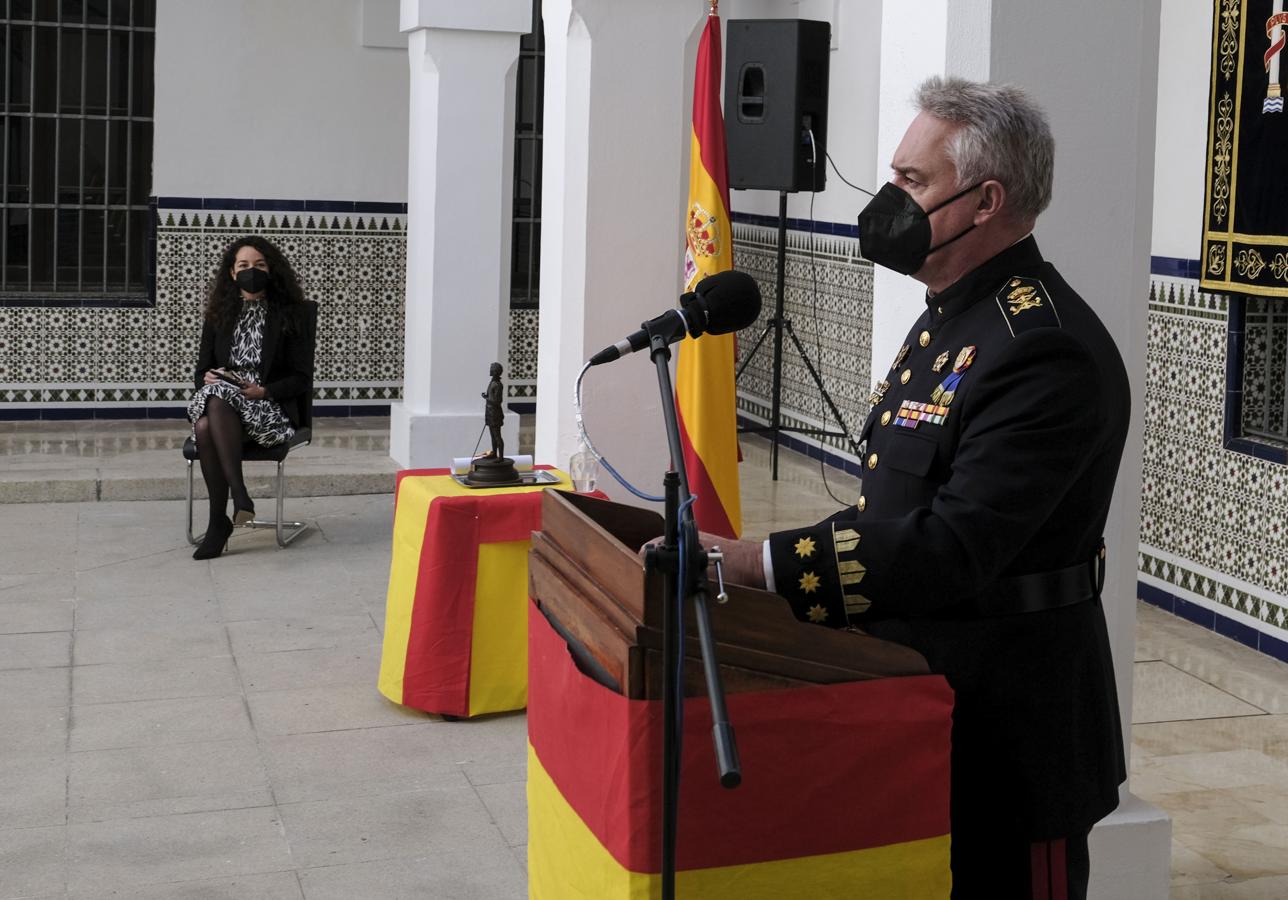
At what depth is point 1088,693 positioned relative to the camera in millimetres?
2367

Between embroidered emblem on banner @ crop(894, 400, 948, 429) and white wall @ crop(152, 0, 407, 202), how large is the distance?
8.98 m

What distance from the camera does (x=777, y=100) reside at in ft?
28.1

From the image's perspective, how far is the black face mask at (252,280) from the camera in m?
7.36

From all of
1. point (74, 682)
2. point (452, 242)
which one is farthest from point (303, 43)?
point (74, 682)

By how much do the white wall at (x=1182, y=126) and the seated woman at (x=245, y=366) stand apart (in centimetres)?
376

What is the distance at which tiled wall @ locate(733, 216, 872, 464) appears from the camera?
9633 mm

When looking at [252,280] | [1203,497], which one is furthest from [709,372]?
[252,280]

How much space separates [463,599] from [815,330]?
576 cm

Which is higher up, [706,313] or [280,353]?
[706,313]

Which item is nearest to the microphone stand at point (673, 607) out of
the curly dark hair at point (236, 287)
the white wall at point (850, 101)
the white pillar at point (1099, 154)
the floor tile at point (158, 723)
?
the white pillar at point (1099, 154)

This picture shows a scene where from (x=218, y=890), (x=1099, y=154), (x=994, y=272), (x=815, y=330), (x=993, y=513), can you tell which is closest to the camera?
(x=993, y=513)

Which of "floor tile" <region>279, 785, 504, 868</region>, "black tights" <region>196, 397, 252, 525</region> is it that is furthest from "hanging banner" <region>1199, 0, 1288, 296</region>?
"black tights" <region>196, 397, 252, 525</region>

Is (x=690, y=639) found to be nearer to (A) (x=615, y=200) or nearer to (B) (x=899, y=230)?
(B) (x=899, y=230)

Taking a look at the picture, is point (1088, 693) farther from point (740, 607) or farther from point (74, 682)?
point (74, 682)
